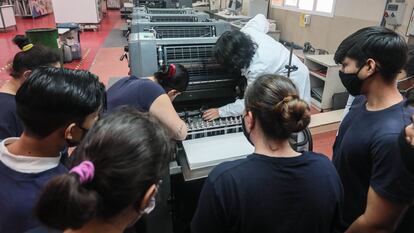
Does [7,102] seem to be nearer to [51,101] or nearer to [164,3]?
[51,101]

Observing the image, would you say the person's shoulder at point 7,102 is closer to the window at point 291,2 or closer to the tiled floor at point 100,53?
the tiled floor at point 100,53

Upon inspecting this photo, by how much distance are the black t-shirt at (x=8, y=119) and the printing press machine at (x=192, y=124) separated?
2.03 ft

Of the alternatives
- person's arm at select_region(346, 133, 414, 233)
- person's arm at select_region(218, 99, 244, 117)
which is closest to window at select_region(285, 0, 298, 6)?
person's arm at select_region(218, 99, 244, 117)

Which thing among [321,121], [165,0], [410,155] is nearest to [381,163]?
[410,155]

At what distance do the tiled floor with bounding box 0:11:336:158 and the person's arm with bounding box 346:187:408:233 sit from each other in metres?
1.87

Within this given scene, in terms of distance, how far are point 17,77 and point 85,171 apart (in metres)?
1.27

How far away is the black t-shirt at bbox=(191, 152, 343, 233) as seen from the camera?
0.80 meters

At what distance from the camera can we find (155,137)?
676 mm

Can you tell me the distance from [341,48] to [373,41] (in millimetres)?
127

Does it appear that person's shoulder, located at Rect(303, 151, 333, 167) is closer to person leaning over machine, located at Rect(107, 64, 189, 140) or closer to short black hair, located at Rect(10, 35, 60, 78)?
person leaning over machine, located at Rect(107, 64, 189, 140)

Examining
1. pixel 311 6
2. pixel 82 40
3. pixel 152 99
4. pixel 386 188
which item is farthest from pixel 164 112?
pixel 82 40

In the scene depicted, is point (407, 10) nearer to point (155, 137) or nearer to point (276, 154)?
point (276, 154)

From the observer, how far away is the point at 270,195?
2.61 ft

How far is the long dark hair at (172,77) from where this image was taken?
4.59 ft
